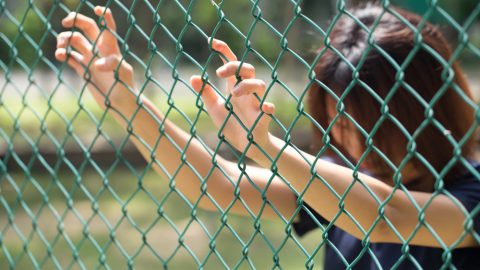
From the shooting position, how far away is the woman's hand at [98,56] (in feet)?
5.28

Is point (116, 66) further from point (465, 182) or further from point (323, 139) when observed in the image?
point (465, 182)

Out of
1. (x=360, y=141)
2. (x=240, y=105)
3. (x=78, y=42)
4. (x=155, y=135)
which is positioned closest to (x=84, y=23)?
(x=78, y=42)

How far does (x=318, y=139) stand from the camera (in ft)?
5.61

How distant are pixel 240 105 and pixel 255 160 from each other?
4.1 inches

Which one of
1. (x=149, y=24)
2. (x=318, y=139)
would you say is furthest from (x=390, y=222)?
(x=149, y=24)

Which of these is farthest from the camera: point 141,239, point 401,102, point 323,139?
point 141,239

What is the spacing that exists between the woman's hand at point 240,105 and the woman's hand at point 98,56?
31 centimetres

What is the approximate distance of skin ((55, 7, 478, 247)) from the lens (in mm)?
1194

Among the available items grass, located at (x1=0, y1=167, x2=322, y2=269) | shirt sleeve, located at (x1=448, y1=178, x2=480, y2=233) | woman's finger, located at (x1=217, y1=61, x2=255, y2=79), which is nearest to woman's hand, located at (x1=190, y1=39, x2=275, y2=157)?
woman's finger, located at (x1=217, y1=61, x2=255, y2=79)

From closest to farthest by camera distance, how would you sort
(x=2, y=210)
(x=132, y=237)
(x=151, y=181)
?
1. (x=132, y=237)
2. (x=2, y=210)
3. (x=151, y=181)

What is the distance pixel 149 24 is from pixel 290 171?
6978mm

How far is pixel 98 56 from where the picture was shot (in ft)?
5.41

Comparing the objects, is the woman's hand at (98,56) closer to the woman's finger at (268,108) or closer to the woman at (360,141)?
the woman at (360,141)

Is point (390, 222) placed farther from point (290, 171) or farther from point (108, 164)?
point (108, 164)
